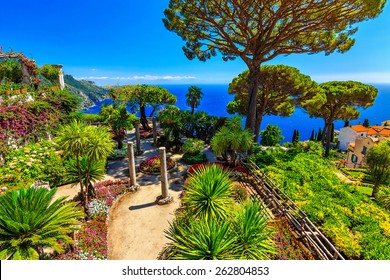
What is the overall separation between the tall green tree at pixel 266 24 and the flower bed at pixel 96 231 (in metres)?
12.4

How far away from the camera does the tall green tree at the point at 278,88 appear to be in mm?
19547

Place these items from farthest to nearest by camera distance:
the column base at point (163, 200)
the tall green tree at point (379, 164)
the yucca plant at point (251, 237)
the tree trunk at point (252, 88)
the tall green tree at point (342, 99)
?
the tall green tree at point (342, 99) → the tall green tree at point (379, 164) → the tree trunk at point (252, 88) → the column base at point (163, 200) → the yucca plant at point (251, 237)

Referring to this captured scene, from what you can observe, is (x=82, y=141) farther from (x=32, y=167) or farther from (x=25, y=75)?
(x=25, y=75)

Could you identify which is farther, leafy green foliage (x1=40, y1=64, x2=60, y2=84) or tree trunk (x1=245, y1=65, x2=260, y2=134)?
leafy green foliage (x1=40, y1=64, x2=60, y2=84)

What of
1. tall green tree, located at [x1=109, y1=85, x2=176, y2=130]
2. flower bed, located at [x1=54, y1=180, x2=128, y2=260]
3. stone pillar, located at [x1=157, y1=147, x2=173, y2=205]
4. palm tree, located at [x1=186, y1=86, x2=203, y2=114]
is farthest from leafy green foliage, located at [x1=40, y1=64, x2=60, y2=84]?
stone pillar, located at [x1=157, y1=147, x2=173, y2=205]

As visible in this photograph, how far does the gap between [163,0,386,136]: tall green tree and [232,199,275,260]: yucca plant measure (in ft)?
42.3

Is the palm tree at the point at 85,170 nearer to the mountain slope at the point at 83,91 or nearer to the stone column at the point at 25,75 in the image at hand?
the stone column at the point at 25,75

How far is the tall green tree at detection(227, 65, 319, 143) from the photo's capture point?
64.1ft

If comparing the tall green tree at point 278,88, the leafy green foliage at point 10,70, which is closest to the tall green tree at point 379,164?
the tall green tree at point 278,88

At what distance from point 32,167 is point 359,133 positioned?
53735 millimetres

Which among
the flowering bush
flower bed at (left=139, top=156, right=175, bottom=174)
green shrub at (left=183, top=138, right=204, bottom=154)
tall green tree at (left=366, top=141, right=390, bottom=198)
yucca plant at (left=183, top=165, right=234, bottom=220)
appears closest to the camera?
yucca plant at (left=183, top=165, right=234, bottom=220)

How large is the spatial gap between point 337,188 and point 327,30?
12.1 meters

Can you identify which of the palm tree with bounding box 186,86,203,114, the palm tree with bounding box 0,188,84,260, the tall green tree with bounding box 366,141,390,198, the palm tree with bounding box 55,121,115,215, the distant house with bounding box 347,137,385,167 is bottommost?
the distant house with bounding box 347,137,385,167

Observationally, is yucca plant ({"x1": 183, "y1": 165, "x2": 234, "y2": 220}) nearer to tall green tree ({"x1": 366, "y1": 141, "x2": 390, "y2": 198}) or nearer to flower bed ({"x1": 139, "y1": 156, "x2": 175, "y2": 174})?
flower bed ({"x1": 139, "y1": 156, "x2": 175, "y2": 174})
